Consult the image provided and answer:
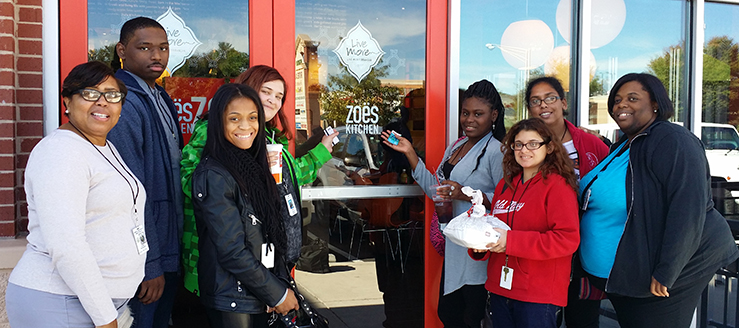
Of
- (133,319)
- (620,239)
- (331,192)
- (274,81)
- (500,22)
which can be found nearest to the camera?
(133,319)

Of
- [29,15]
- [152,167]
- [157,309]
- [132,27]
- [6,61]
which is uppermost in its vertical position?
[29,15]

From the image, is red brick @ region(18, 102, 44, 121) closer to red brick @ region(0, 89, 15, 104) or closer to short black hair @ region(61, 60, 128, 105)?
red brick @ region(0, 89, 15, 104)

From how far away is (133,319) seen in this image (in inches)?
86.8

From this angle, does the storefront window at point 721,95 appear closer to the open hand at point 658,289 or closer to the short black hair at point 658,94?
the short black hair at point 658,94

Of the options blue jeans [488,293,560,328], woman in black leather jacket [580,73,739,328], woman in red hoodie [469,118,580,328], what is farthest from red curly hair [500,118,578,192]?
blue jeans [488,293,560,328]

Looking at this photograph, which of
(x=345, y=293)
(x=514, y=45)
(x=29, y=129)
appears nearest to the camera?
(x=29, y=129)

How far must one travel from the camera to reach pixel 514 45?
381cm

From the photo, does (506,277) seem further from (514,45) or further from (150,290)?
(514,45)

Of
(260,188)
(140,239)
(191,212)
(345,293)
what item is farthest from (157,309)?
(345,293)

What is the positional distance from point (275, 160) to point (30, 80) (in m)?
1.53

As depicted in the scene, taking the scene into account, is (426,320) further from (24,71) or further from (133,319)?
(24,71)

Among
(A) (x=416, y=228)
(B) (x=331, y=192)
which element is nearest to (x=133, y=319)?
(B) (x=331, y=192)

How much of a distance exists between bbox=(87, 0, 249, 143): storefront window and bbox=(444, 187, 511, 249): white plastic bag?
163cm

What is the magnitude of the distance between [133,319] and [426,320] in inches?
77.2
